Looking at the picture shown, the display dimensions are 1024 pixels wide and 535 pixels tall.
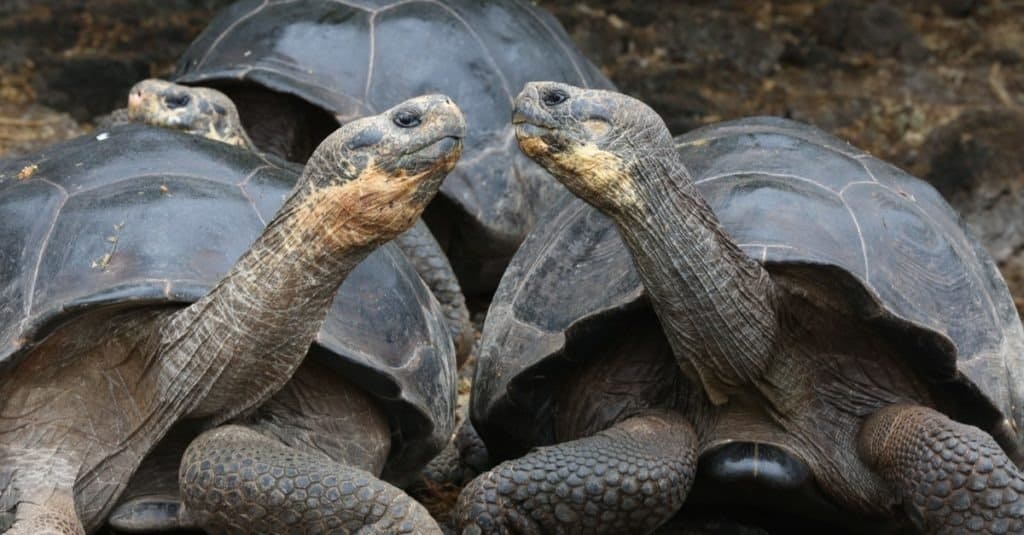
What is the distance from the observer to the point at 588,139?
373cm

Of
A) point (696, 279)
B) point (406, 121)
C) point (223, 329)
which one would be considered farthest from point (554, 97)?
point (223, 329)

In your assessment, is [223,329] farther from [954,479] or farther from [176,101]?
[176,101]

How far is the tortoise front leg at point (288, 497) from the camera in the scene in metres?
3.54

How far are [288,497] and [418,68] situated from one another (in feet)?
9.69

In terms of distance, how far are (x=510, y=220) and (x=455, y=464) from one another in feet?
4.34

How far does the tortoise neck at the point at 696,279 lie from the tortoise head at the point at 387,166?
480mm

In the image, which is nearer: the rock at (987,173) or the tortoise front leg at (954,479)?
the tortoise front leg at (954,479)

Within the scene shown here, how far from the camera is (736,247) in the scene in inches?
155

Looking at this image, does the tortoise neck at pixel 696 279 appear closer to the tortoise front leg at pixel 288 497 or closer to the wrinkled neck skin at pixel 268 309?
the wrinkled neck skin at pixel 268 309

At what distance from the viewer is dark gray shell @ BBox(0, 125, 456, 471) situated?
12.4ft

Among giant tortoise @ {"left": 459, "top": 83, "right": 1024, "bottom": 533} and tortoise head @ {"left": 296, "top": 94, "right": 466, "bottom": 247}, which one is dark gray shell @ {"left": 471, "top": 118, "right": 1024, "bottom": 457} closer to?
giant tortoise @ {"left": 459, "top": 83, "right": 1024, "bottom": 533}

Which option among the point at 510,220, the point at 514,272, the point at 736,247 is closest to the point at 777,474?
the point at 736,247

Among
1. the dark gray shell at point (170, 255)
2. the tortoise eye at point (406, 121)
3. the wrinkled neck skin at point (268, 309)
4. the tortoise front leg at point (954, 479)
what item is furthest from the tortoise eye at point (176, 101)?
the tortoise front leg at point (954, 479)

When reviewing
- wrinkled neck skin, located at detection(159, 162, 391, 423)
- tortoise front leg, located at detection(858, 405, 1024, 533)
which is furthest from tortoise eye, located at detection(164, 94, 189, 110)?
tortoise front leg, located at detection(858, 405, 1024, 533)
